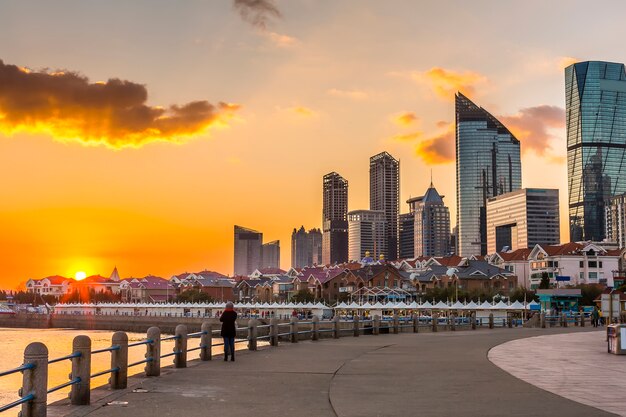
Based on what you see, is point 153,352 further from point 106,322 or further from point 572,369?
point 106,322

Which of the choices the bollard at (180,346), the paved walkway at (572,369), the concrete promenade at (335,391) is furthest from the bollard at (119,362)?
the paved walkway at (572,369)

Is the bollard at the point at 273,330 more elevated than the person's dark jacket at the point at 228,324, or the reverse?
the person's dark jacket at the point at 228,324

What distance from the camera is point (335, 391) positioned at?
59.3 feet

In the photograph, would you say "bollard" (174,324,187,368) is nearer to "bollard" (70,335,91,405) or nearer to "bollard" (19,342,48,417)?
"bollard" (70,335,91,405)

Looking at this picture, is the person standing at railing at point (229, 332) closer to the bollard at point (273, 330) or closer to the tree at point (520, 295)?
the bollard at point (273, 330)

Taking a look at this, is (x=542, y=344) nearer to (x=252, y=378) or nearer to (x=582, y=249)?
(x=252, y=378)

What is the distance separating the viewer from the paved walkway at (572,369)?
17172 millimetres

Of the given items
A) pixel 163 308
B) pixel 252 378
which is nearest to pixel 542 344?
pixel 252 378

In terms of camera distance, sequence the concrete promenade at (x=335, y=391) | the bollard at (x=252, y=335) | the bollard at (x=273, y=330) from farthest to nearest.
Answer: the bollard at (x=273, y=330) → the bollard at (x=252, y=335) → the concrete promenade at (x=335, y=391)

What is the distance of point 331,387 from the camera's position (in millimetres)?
18828

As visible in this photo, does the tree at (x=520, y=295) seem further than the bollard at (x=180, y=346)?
Yes

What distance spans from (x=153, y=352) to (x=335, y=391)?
17.1 feet

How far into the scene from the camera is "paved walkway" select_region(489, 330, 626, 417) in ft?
56.3

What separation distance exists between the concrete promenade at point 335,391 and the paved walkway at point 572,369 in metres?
0.53
